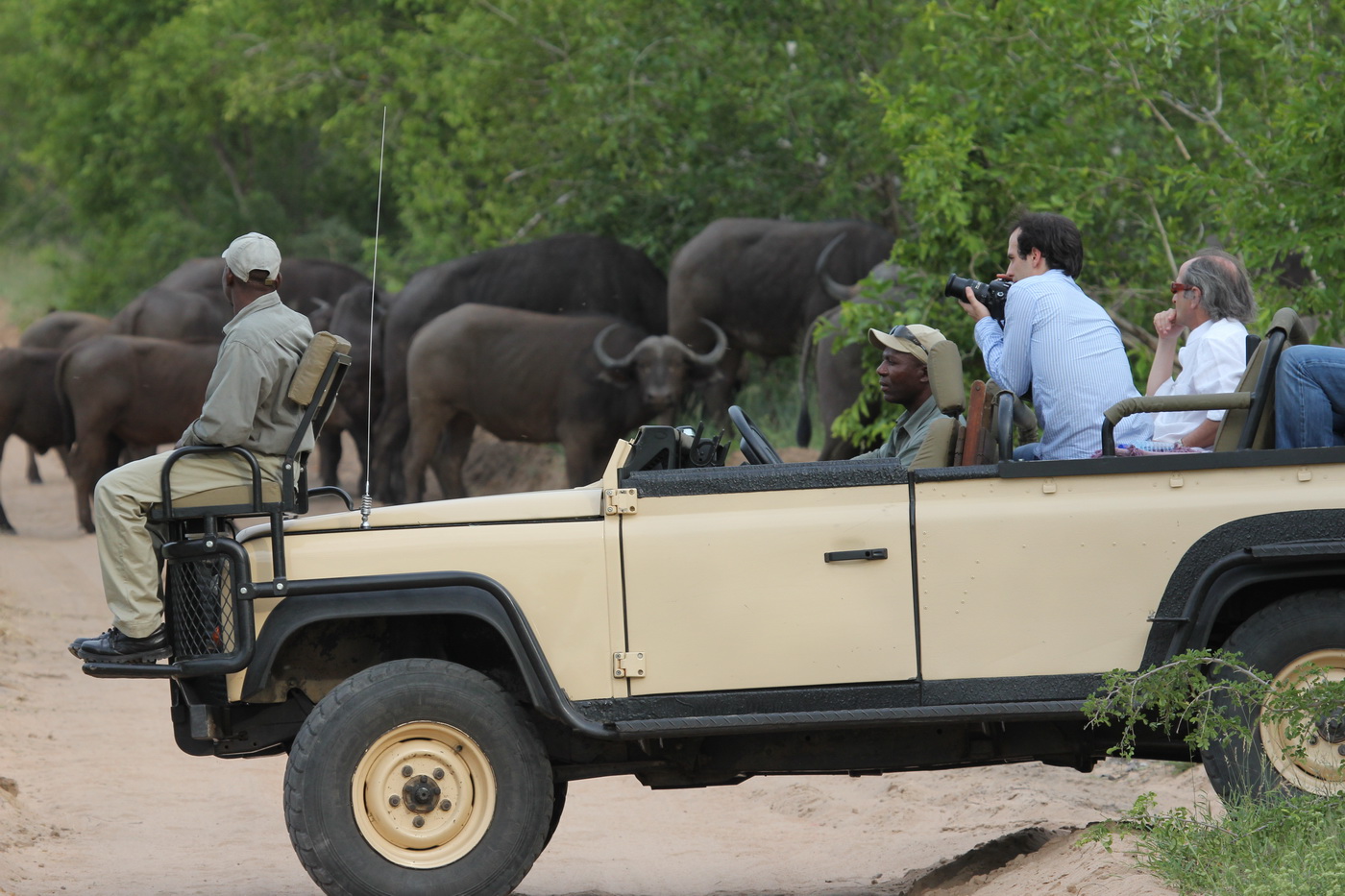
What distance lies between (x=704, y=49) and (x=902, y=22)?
2.26 m

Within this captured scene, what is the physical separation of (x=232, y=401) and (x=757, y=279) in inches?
429

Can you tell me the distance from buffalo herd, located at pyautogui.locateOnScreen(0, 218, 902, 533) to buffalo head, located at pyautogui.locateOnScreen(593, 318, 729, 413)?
0.06ft

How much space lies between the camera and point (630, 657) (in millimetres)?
5180

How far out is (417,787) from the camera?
209 inches

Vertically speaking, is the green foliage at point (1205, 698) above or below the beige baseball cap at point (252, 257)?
below

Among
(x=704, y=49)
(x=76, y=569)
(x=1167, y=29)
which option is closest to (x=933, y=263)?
(x=1167, y=29)

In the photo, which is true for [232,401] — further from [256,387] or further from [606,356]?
[606,356]

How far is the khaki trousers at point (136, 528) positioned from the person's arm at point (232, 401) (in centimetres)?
10

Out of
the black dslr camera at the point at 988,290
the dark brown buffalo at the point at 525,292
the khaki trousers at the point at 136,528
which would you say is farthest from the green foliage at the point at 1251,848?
the dark brown buffalo at the point at 525,292

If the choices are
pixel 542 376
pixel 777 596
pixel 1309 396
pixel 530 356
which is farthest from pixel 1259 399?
pixel 530 356

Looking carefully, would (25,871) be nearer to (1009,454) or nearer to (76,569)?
(1009,454)

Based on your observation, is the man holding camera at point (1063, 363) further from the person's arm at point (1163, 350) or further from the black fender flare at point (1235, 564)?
the black fender flare at point (1235, 564)

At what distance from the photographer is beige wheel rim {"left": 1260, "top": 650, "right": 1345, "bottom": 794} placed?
5.20 m

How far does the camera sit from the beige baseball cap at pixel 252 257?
5766 millimetres
